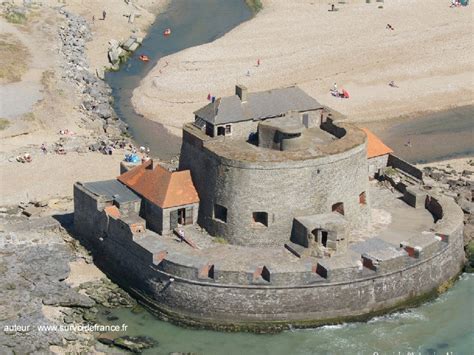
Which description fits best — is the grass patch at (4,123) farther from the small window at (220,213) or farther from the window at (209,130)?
the small window at (220,213)

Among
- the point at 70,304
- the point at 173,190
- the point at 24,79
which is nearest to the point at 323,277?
the point at 173,190

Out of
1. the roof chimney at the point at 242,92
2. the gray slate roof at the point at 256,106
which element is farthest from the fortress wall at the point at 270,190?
the roof chimney at the point at 242,92

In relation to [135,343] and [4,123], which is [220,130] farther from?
[4,123]

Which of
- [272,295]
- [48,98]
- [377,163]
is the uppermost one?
[377,163]

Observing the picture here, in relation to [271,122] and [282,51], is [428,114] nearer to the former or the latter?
[282,51]

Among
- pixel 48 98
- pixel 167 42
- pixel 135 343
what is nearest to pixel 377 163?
pixel 135 343

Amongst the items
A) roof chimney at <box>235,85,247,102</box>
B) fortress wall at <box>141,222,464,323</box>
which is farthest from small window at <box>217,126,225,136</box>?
fortress wall at <box>141,222,464,323</box>
